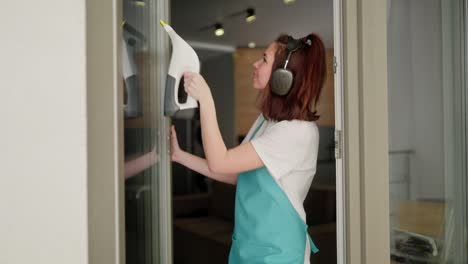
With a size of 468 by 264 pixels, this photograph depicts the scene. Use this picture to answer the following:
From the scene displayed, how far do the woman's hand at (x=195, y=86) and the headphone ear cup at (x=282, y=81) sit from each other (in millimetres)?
282

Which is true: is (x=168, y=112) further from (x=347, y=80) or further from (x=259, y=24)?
(x=259, y=24)

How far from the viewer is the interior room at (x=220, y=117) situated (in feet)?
3.04

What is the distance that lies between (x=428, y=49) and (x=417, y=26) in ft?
0.33

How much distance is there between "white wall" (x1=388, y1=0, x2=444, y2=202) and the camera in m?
1.31

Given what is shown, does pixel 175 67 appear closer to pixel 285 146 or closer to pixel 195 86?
pixel 195 86

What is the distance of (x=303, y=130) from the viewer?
1213 millimetres

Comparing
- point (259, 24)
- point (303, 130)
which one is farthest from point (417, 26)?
point (259, 24)

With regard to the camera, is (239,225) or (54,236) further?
(239,225)

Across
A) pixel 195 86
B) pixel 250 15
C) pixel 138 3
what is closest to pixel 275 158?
pixel 195 86

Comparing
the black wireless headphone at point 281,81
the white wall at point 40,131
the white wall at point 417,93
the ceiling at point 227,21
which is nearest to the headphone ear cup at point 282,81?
the black wireless headphone at point 281,81

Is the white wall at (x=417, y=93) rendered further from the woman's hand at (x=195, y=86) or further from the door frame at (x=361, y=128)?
the woman's hand at (x=195, y=86)

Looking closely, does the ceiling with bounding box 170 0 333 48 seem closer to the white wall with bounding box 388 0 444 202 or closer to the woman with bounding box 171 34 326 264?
the white wall with bounding box 388 0 444 202

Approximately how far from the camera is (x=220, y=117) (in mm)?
3320

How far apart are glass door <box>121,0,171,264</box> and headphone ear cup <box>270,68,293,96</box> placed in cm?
38
